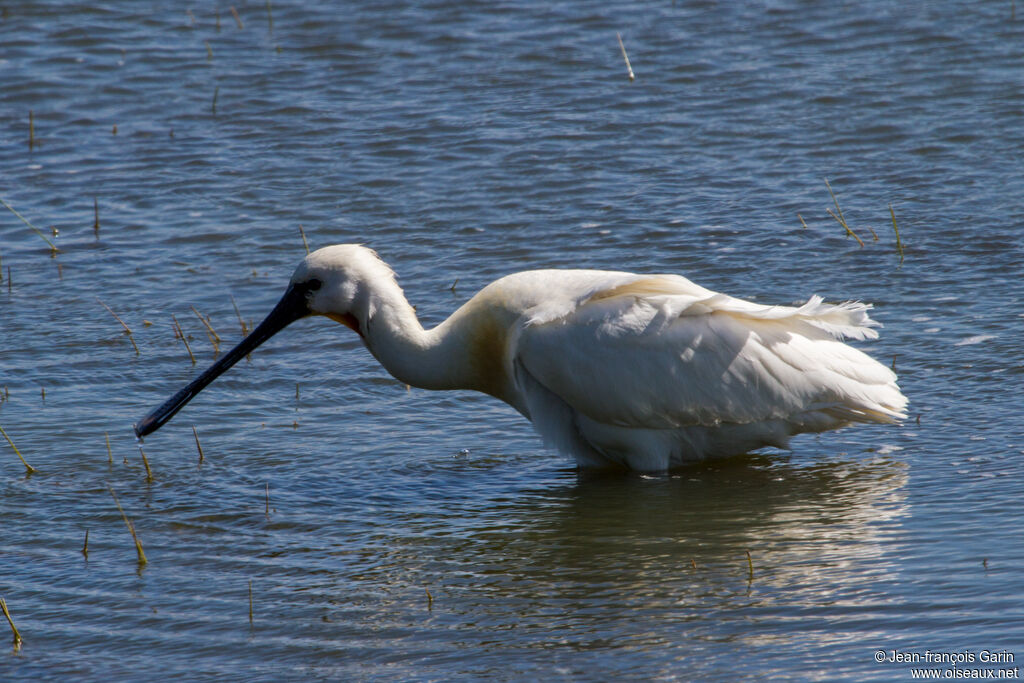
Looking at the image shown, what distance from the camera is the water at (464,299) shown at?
6184mm

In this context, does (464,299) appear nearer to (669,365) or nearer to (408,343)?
(408,343)

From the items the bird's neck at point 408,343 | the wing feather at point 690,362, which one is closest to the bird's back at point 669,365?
the wing feather at point 690,362

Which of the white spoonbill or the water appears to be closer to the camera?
the water

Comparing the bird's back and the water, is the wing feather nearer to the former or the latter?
the bird's back

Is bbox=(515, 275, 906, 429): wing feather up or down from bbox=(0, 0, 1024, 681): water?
up

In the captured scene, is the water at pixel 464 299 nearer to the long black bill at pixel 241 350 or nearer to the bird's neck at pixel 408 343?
the long black bill at pixel 241 350

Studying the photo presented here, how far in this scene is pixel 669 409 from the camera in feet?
25.7

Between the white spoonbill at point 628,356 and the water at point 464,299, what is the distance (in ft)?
0.83

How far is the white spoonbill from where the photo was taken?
773 centimetres

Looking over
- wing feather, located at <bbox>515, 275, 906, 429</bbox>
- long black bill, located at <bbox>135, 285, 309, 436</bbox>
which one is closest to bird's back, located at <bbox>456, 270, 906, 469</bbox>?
wing feather, located at <bbox>515, 275, 906, 429</bbox>

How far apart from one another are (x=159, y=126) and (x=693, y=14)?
598 cm

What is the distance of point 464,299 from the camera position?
10.4 meters

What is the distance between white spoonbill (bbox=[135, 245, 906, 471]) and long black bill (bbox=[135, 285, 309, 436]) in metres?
0.02

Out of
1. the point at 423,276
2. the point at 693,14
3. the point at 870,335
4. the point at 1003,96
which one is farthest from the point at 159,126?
the point at 870,335
